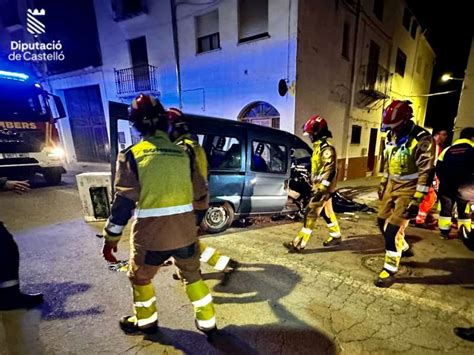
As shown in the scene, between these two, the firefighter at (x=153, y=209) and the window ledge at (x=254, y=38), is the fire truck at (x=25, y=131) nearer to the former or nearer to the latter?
the window ledge at (x=254, y=38)

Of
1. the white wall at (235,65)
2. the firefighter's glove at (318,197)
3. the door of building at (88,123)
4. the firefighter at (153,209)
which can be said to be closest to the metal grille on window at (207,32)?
the white wall at (235,65)

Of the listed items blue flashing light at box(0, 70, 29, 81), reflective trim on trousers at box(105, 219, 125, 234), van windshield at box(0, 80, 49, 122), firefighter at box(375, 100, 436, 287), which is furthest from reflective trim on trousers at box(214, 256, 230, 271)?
blue flashing light at box(0, 70, 29, 81)

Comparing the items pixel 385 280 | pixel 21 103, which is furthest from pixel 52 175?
pixel 385 280

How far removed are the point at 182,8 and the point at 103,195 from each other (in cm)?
867

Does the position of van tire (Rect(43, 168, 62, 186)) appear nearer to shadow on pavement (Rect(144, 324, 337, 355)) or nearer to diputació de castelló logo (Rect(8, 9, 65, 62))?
shadow on pavement (Rect(144, 324, 337, 355))

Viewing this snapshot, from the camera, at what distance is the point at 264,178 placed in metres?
4.63

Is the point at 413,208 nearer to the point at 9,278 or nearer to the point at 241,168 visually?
the point at 241,168

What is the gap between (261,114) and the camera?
29.5 ft

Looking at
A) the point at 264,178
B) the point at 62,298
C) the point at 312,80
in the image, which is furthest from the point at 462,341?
the point at 312,80

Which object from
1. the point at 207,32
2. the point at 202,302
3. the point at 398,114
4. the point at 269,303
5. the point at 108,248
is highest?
the point at 207,32

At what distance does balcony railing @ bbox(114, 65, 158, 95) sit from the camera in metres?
11.4

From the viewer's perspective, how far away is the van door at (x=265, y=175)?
14.7 ft

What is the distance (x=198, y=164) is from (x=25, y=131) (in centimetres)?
766

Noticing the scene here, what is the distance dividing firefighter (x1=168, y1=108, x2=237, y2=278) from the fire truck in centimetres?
640
